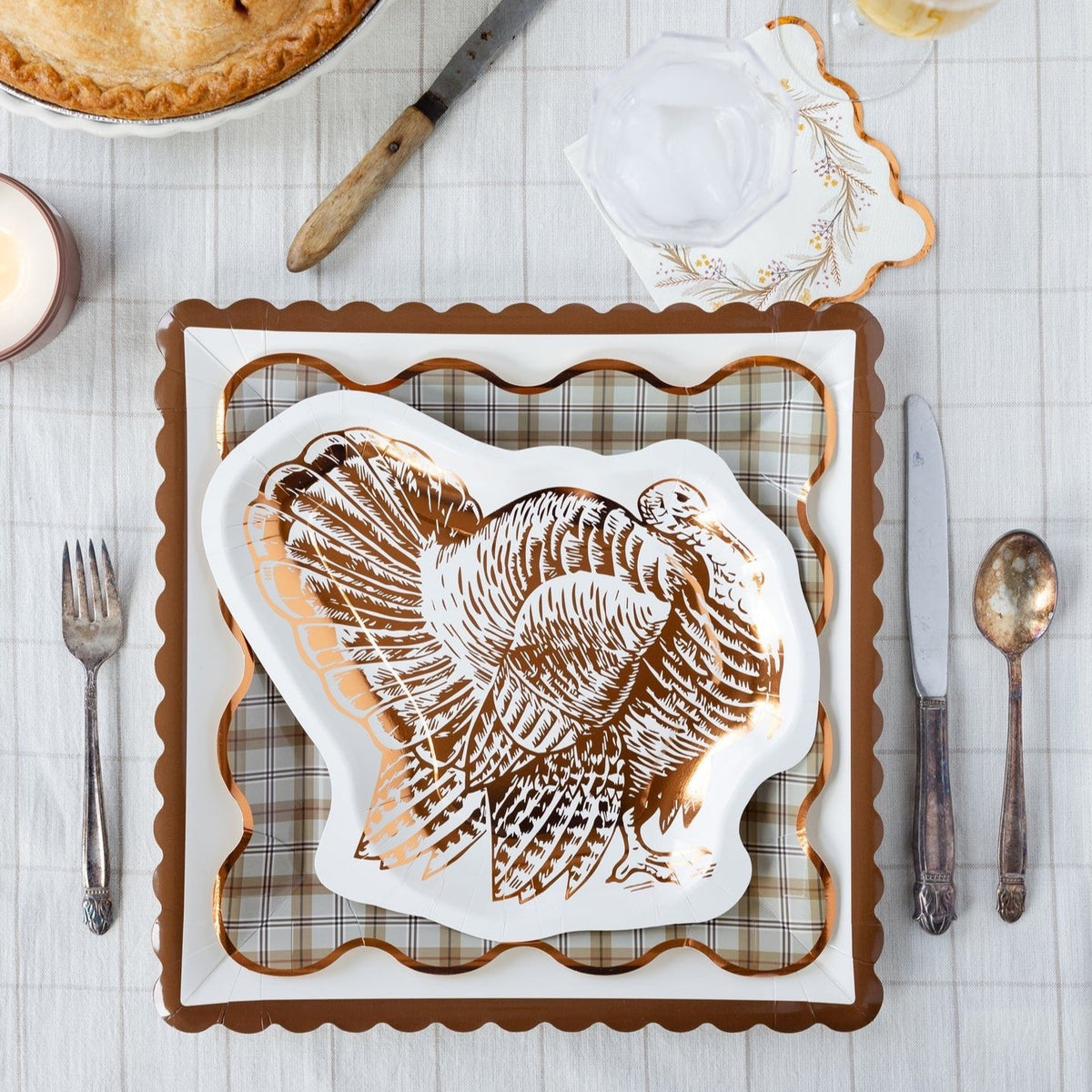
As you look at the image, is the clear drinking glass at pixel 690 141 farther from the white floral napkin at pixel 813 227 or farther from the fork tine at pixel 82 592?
the fork tine at pixel 82 592

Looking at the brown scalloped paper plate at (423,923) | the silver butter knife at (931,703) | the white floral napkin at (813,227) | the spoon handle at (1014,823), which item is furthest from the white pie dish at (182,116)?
the spoon handle at (1014,823)

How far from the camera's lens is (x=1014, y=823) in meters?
0.59

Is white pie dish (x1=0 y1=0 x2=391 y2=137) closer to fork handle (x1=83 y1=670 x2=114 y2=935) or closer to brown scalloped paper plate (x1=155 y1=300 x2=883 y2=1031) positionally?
brown scalloped paper plate (x1=155 y1=300 x2=883 y2=1031)

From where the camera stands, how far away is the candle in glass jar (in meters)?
0.58

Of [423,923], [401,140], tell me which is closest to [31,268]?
[401,140]

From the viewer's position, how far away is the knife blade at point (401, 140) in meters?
0.59

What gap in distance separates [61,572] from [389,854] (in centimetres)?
30

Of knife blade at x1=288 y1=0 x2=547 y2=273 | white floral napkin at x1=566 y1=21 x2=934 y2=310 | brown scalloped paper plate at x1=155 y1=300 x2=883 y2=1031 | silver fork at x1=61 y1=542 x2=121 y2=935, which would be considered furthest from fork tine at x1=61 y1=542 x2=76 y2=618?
white floral napkin at x1=566 y1=21 x2=934 y2=310

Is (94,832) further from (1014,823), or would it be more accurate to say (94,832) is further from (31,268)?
(1014,823)

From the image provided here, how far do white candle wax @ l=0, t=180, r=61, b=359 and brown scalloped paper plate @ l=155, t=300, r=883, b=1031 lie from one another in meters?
0.12

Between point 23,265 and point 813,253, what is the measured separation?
55 centimetres

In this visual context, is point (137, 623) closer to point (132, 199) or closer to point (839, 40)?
point (132, 199)

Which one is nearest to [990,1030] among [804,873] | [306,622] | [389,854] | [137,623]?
[804,873]

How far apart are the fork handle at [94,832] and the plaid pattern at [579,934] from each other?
0.38 ft
